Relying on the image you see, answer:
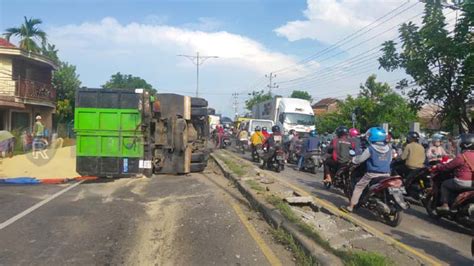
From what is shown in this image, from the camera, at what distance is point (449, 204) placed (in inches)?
316

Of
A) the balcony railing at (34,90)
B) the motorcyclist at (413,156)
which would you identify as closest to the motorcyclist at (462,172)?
the motorcyclist at (413,156)

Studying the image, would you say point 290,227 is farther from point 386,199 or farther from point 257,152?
point 257,152

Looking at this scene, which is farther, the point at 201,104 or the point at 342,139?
the point at 201,104

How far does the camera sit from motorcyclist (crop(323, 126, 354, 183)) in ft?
36.4

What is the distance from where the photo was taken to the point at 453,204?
7820 mm

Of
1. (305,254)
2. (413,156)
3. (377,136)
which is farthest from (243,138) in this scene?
(305,254)

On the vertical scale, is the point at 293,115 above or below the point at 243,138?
above

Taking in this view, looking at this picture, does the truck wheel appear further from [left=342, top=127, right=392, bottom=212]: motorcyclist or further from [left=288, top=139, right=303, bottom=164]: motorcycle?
[left=342, top=127, right=392, bottom=212]: motorcyclist

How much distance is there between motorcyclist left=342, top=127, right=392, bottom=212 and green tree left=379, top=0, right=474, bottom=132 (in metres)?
6.90

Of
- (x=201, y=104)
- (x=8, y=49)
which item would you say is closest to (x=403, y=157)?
(x=201, y=104)

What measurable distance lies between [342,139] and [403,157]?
1.54 metres

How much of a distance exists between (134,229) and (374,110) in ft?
125

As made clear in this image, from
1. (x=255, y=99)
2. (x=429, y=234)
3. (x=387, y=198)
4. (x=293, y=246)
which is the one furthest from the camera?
(x=255, y=99)

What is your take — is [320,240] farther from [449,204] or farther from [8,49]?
[8,49]
